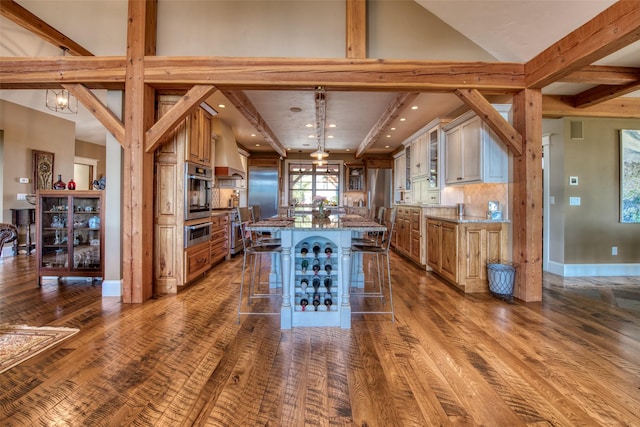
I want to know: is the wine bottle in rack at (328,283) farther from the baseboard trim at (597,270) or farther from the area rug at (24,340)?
the baseboard trim at (597,270)

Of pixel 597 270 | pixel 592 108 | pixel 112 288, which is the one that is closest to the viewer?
pixel 112 288

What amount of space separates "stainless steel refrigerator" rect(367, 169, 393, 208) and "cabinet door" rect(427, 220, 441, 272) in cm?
460

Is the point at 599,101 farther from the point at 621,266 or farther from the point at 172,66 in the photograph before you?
the point at 172,66

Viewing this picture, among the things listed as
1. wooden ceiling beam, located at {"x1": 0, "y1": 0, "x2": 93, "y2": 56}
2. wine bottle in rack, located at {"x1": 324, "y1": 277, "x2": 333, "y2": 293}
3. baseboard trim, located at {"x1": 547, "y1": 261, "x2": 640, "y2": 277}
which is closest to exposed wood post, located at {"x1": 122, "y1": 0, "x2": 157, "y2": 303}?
wooden ceiling beam, located at {"x1": 0, "y1": 0, "x2": 93, "y2": 56}

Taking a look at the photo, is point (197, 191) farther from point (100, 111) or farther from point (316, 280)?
point (316, 280)

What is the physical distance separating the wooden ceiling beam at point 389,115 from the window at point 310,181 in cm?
219

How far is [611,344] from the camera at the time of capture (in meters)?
2.31

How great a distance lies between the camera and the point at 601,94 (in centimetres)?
382

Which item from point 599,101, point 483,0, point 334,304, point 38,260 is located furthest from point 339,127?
point 38,260

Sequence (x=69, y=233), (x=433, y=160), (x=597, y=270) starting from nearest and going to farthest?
(x=69, y=233) < (x=597, y=270) < (x=433, y=160)

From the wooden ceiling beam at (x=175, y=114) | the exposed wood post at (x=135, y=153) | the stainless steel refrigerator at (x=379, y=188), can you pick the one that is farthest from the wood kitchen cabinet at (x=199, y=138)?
the stainless steel refrigerator at (x=379, y=188)

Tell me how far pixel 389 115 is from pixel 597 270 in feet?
12.9

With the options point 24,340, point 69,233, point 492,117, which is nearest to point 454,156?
point 492,117

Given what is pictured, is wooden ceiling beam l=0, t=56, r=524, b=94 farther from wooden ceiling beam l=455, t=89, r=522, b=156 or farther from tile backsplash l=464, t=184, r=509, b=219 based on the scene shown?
tile backsplash l=464, t=184, r=509, b=219
